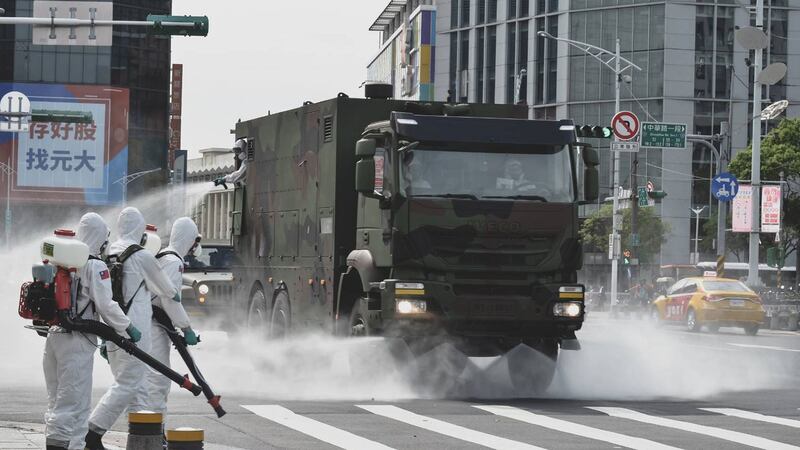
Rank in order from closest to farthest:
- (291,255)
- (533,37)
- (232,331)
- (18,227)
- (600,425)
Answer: (600,425) → (291,255) → (232,331) → (533,37) → (18,227)

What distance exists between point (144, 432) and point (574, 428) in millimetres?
6507

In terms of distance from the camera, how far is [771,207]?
5166 centimetres

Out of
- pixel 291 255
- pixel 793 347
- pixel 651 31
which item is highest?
pixel 651 31

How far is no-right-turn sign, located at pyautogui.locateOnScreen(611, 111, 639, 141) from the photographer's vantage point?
157ft

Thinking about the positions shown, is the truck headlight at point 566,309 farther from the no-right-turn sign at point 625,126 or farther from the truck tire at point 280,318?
the no-right-turn sign at point 625,126

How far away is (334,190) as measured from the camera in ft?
59.7

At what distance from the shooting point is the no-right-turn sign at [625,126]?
4772 centimetres

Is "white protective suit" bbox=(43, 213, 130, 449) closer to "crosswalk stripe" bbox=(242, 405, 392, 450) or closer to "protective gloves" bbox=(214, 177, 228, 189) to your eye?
"crosswalk stripe" bbox=(242, 405, 392, 450)

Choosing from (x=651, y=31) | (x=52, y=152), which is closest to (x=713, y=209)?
(x=651, y=31)

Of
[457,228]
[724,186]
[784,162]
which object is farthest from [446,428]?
[784,162]

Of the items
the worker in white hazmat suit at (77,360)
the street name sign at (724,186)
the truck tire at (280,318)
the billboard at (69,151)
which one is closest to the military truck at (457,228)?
the truck tire at (280,318)

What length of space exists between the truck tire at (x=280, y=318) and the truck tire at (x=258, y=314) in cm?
27

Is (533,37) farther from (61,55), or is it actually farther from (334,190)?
(334,190)

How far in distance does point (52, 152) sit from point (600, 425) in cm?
9934
